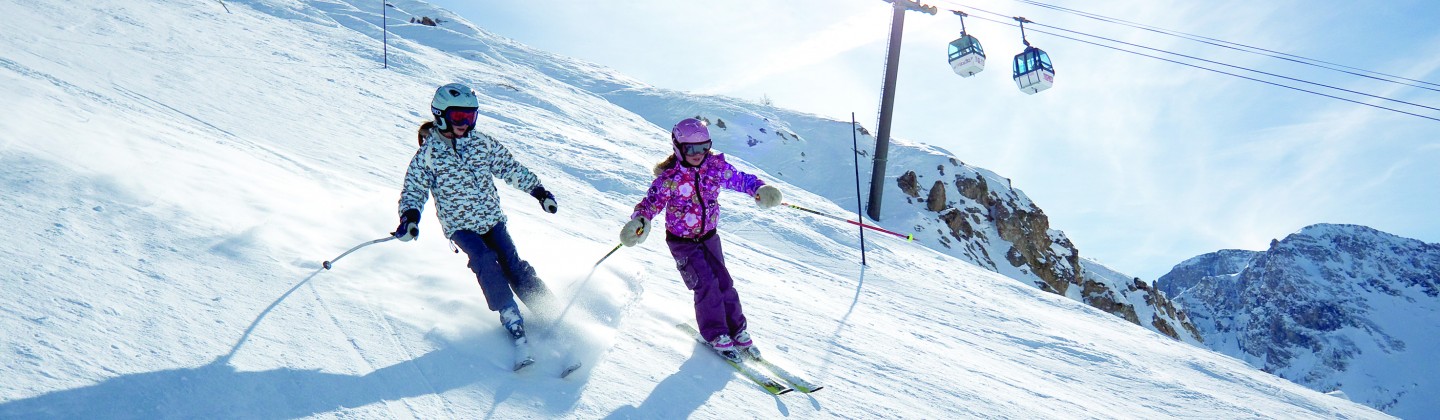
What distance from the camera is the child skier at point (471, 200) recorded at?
371 cm

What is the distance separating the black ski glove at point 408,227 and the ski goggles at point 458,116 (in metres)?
0.48

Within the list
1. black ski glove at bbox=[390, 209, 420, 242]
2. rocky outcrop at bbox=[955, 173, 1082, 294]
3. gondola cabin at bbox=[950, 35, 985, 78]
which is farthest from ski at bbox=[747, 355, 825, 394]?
rocky outcrop at bbox=[955, 173, 1082, 294]

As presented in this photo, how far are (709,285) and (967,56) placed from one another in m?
13.1

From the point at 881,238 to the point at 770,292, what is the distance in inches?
224

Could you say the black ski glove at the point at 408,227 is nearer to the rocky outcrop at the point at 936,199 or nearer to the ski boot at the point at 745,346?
the ski boot at the point at 745,346

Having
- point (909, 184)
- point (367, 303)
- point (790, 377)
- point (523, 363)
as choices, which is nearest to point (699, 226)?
point (790, 377)

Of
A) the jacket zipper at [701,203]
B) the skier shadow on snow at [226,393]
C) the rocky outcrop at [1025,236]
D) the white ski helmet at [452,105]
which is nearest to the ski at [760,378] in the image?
the jacket zipper at [701,203]

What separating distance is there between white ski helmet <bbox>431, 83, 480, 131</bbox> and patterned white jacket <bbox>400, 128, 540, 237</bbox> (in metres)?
0.09

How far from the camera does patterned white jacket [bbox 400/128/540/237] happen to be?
3801 mm

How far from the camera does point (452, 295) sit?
4.14 metres

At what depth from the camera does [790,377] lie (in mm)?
4168

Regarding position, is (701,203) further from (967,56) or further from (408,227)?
(967,56)

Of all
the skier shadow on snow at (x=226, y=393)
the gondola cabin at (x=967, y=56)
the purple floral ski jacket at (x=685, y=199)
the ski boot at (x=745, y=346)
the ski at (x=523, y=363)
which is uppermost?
the gondola cabin at (x=967, y=56)

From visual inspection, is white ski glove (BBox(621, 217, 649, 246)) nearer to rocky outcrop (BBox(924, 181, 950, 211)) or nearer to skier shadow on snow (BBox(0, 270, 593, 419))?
Result: skier shadow on snow (BBox(0, 270, 593, 419))
